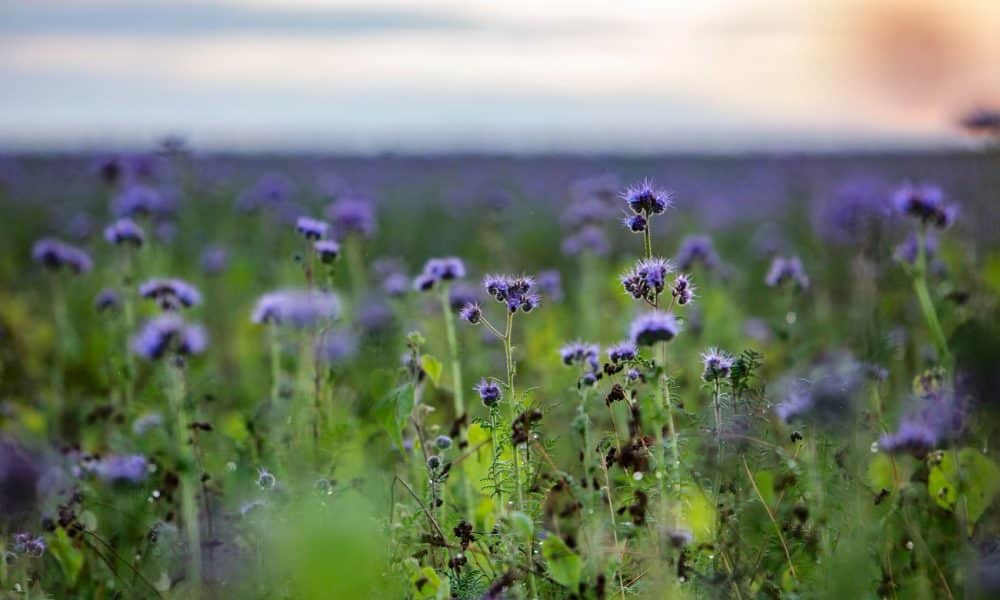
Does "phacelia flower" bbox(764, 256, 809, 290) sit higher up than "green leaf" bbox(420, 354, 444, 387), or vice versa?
"phacelia flower" bbox(764, 256, 809, 290)

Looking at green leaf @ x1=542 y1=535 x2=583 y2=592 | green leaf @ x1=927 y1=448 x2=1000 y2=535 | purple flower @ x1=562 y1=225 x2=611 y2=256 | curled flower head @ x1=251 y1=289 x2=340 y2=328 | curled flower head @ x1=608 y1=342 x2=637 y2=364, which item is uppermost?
purple flower @ x1=562 y1=225 x2=611 y2=256

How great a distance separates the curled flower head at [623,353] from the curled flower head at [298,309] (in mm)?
1013

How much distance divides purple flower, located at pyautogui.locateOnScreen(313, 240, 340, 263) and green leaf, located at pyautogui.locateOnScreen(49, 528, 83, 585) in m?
1.06

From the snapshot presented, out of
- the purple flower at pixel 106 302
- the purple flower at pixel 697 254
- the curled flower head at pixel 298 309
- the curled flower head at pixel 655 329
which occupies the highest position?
the purple flower at pixel 697 254

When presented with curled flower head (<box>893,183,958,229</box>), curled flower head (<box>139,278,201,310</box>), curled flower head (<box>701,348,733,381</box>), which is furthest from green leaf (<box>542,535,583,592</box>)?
curled flower head (<box>893,183,958,229</box>)

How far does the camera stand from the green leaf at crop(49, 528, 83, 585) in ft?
8.87

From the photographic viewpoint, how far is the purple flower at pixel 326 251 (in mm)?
3244

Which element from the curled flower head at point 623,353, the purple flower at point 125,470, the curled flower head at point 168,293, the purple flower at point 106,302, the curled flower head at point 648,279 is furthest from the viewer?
the purple flower at point 106,302

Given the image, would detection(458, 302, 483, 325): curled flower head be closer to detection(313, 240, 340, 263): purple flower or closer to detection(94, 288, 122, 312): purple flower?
detection(313, 240, 340, 263): purple flower

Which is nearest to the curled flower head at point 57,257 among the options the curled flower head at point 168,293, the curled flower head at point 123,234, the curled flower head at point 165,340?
the curled flower head at point 123,234

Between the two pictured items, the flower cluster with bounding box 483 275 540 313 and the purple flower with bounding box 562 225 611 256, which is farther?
the purple flower with bounding box 562 225 611 256

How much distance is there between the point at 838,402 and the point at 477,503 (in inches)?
49.2

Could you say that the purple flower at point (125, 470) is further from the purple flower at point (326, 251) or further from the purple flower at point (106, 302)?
the purple flower at point (106, 302)

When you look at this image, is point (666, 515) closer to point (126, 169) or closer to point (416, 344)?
point (416, 344)
